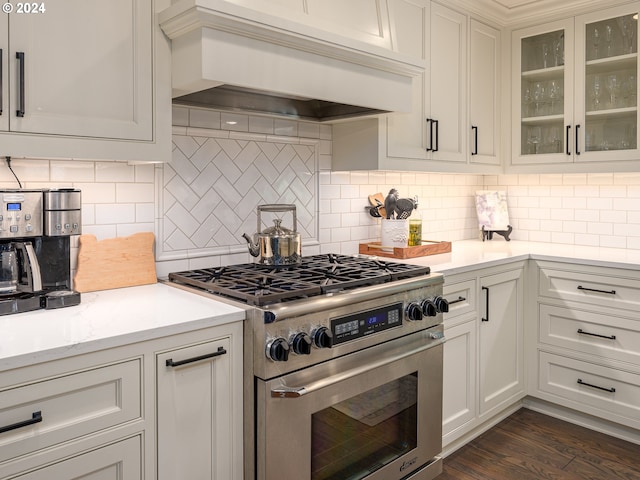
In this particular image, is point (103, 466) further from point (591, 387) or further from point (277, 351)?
point (591, 387)

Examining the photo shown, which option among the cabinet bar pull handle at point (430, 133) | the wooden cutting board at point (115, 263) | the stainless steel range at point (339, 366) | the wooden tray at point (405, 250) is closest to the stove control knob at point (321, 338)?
the stainless steel range at point (339, 366)

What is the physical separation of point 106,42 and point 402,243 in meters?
1.68

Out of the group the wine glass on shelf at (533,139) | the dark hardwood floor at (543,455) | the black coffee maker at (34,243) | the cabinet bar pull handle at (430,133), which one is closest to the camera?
the black coffee maker at (34,243)

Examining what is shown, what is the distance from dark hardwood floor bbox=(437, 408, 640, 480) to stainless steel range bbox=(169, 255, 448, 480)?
346 mm

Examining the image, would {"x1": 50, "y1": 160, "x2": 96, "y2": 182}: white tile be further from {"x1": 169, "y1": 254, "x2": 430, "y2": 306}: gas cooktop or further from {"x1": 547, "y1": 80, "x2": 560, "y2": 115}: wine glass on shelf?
{"x1": 547, "y1": 80, "x2": 560, "y2": 115}: wine glass on shelf

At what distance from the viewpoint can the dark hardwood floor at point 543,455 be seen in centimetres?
242

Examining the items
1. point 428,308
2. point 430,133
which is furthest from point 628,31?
point 428,308

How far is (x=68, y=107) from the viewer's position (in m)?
1.56

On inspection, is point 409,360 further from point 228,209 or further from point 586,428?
point 586,428

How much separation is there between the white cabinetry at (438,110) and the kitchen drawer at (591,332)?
0.98m

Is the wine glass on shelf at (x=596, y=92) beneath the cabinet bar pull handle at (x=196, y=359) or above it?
above

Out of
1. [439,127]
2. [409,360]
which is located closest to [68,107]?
[409,360]

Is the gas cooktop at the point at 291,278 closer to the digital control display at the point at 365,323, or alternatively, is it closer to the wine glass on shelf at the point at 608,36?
the digital control display at the point at 365,323

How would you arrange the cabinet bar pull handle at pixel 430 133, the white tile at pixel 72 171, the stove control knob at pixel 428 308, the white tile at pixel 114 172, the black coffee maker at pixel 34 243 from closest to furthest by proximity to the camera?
the black coffee maker at pixel 34 243, the white tile at pixel 72 171, the white tile at pixel 114 172, the stove control knob at pixel 428 308, the cabinet bar pull handle at pixel 430 133
